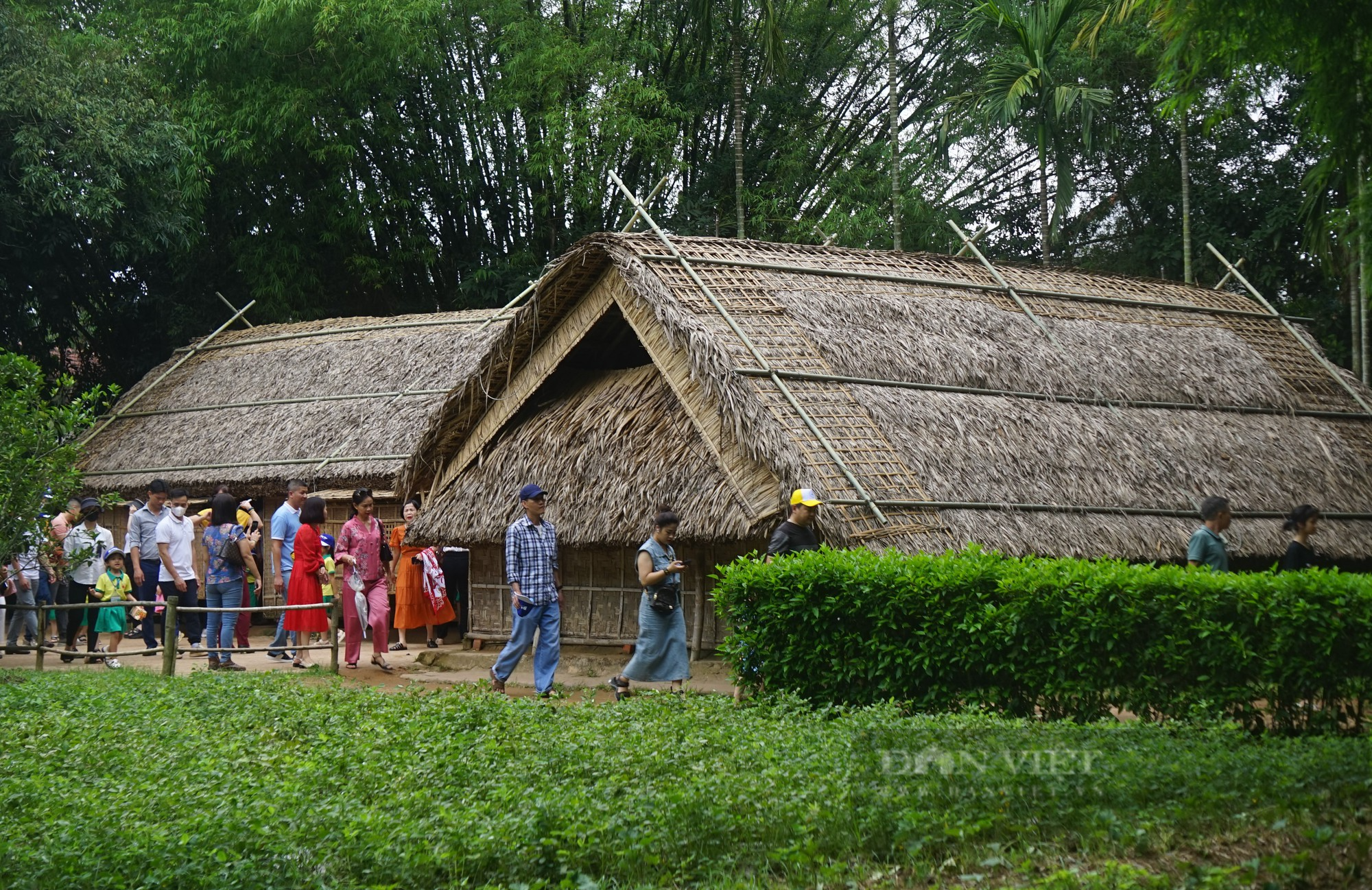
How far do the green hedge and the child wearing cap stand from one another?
7.12m

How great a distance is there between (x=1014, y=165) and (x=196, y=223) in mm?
17645

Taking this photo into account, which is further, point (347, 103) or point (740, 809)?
point (347, 103)

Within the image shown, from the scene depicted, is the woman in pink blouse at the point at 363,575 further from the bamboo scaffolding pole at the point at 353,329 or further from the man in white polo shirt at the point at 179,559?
the bamboo scaffolding pole at the point at 353,329

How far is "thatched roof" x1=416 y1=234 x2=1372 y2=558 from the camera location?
1196 cm

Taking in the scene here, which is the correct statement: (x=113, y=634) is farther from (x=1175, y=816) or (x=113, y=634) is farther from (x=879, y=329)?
(x=1175, y=816)

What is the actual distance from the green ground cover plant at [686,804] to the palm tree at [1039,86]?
15.7 meters

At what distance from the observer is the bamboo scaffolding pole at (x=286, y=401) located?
20641mm

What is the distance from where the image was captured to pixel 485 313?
22.8 metres

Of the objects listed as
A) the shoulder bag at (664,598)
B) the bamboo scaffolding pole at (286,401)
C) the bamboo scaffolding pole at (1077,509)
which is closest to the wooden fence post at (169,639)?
the shoulder bag at (664,598)

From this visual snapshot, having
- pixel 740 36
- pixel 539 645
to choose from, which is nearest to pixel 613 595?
pixel 539 645

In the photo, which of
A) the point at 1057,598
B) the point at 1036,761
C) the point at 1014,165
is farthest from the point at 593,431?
the point at 1014,165

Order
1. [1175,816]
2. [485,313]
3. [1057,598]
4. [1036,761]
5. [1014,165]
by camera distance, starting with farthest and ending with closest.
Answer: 1. [1014,165]
2. [485,313]
3. [1057,598]
4. [1036,761]
5. [1175,816]

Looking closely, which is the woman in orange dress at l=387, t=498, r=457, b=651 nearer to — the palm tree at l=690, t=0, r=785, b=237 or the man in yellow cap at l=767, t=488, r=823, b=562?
the man in yellow cap at l=767, t=488, r=823, b=562

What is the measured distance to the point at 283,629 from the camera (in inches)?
564
